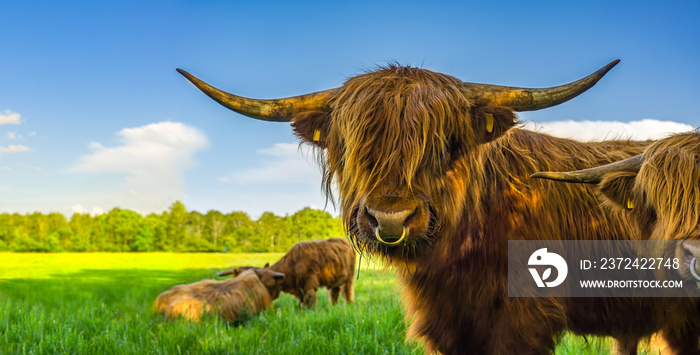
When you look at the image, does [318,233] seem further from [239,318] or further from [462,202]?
[462,202]

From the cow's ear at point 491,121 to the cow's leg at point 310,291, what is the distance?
22.8 feet

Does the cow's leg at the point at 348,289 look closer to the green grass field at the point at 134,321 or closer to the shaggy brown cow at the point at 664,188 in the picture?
the green grass field at the point at 134,321

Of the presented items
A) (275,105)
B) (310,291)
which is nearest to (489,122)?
(275,105)

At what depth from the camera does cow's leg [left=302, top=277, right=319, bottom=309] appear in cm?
898

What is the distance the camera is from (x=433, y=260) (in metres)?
2.67

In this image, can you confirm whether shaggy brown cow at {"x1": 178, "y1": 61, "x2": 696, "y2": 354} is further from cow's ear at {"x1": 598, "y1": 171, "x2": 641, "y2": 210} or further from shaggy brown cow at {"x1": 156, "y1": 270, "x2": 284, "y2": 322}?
shaggy brown cow at {"x1": 156, "y1": 270, "x2": 284, "y2": 322}

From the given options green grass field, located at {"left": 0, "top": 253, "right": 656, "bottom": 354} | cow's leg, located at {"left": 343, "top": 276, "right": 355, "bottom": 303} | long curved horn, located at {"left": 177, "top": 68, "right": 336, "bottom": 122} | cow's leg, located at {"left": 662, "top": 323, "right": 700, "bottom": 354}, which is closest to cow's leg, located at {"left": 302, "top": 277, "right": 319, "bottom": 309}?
cow's leg, located at {"left": 343, "top": 276, "right": 355, "bottom": 303}

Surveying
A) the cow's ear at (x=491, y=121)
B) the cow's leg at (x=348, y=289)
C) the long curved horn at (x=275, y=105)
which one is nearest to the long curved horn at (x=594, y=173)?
the cow's ear at (x=491, y=121)

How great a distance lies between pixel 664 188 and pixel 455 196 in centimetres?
144

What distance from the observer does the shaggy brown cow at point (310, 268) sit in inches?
362

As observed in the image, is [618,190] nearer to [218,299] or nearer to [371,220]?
[371,220]

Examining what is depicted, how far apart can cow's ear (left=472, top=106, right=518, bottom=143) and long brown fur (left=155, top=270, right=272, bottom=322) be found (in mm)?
5381

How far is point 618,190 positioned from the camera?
9.86ft

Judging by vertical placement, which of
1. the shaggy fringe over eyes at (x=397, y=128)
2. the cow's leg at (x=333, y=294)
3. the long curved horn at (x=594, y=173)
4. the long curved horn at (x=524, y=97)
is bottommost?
the cow's leg at (x=333, y=294)
